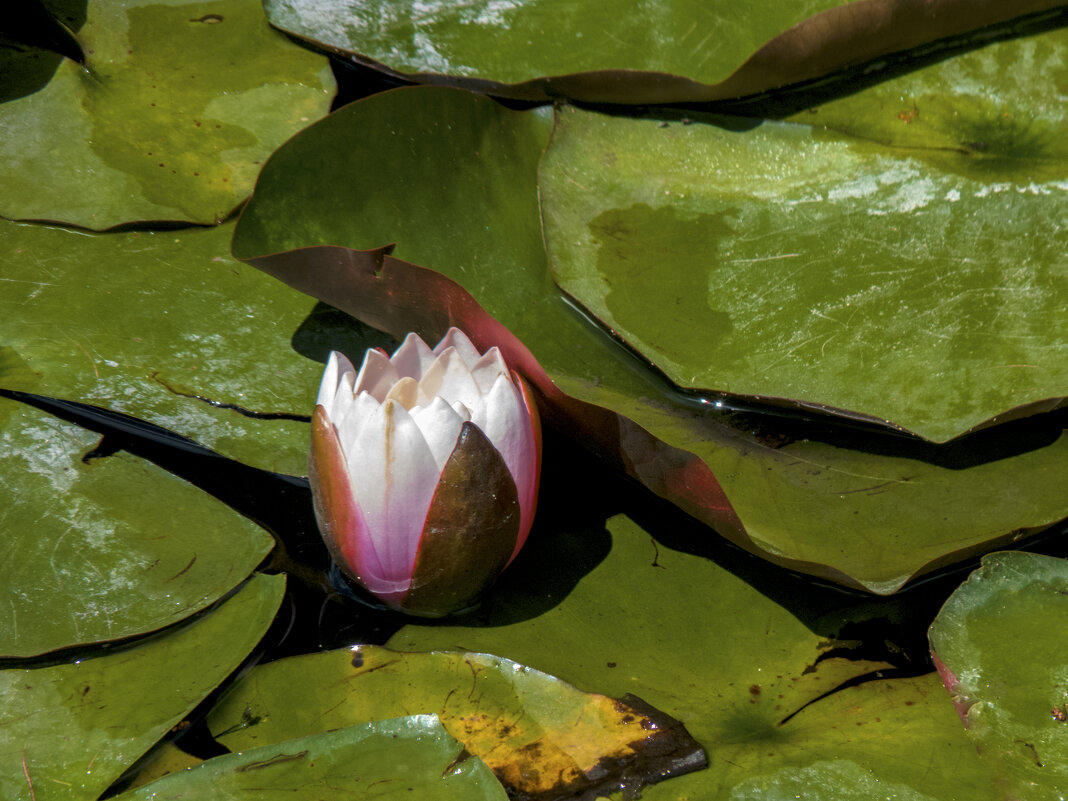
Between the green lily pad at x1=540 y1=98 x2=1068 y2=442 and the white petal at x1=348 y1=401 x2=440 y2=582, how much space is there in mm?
443

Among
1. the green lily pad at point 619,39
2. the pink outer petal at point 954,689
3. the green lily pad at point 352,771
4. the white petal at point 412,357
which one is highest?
the green lily pad at point 619,39

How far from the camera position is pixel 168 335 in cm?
142

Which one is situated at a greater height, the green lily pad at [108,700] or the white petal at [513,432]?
the white petal at [513,432]

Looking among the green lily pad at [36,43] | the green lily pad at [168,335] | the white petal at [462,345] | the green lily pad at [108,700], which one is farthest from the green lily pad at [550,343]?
the green lily pad at [36,43]

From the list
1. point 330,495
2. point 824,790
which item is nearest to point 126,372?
point 330,495

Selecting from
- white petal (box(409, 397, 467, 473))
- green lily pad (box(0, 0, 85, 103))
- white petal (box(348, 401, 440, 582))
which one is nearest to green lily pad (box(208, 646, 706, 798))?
white petal (box(348, 401, 440, 582))

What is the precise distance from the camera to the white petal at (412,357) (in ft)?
3.84

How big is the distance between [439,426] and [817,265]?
723 millimetres

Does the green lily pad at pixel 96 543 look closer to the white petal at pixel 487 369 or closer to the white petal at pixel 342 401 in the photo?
the white petal at pixel 342 401

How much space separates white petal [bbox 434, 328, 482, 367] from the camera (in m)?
1.16

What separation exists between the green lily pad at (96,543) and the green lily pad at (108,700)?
0.14 feet

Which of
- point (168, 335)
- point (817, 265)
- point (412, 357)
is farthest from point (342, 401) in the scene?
point (817, 265)

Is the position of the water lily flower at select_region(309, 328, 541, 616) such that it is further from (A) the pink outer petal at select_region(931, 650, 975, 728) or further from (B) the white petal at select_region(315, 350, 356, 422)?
(A) the pink outer petal at select_region(931, 650, 975, 728)

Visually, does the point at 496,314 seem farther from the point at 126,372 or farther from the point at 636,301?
the point at 126,372
